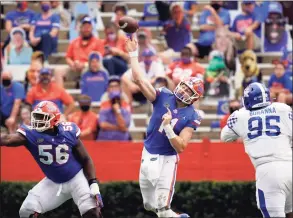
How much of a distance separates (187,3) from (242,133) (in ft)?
23.3

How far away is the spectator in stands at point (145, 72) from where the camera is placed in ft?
50.4

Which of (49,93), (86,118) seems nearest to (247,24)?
(86,118)

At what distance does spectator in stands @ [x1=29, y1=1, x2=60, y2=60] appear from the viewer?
16.2 metres

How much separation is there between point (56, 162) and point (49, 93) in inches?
188

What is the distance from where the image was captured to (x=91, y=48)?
1585 cm

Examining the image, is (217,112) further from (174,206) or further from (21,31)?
(21,31)

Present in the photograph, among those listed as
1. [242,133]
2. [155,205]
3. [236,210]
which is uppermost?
[242,133]

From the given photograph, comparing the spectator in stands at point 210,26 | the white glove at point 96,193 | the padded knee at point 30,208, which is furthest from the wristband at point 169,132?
the spectator in stands at point 210,26

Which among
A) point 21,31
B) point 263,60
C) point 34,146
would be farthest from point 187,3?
point 34,146

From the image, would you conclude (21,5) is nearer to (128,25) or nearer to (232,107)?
(232,107)

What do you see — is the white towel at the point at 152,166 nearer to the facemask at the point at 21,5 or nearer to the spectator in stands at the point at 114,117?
the spectator in stands at the point at 114,117

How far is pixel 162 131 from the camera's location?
33.2ft

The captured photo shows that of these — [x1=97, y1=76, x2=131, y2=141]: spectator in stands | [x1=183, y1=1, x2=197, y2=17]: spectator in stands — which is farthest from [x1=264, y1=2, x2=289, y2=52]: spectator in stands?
[x1=97, y1=76, x2=131, y2=141]: spectator in stands

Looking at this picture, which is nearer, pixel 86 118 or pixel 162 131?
pixel 162 131
